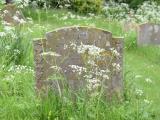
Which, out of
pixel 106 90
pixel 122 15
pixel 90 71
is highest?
pixel 90 71

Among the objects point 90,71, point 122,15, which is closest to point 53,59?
point 90,71

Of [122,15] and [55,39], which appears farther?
[122,15]

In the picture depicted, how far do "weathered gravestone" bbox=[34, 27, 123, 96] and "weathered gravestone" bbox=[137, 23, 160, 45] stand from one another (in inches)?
248

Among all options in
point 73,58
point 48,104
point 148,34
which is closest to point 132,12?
point 148,34

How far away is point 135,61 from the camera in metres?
11.0

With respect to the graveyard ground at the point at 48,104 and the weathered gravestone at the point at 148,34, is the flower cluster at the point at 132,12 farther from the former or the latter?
the graveyard ground at the point at 48,104

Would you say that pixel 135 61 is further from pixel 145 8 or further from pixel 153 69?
pixel 145 8

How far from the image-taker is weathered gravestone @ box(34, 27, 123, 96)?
619 cm

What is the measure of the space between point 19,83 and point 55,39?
0.78 m

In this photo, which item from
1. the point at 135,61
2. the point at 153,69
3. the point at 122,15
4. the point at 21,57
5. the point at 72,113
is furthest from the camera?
the point at 122,15

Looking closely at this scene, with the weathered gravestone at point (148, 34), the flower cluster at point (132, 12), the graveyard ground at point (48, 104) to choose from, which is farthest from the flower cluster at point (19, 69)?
the flower cluster at point (132, 12)

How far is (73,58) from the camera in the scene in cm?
638

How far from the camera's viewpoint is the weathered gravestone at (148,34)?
12.7 metres

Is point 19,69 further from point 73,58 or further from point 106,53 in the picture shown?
point 106,53
